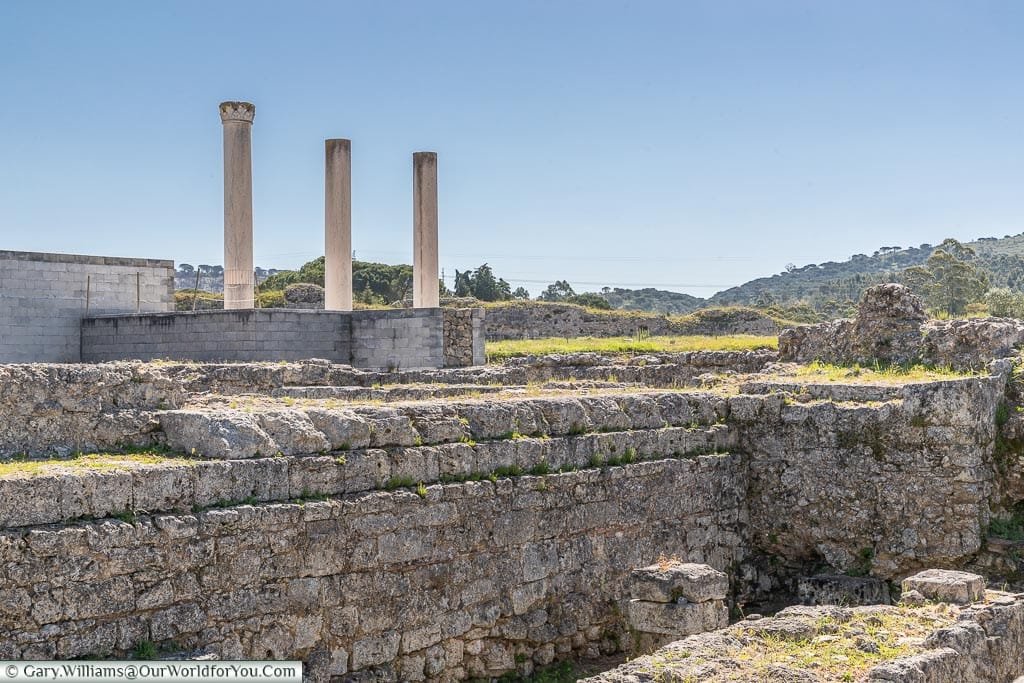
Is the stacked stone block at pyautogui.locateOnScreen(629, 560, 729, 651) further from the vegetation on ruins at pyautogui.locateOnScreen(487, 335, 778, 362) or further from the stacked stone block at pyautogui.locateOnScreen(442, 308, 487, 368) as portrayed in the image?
the vegetation on ruins at pyautogui.locateOnScreen(487, 335, 778, 362)

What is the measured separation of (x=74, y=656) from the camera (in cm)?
719

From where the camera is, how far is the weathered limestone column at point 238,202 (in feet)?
83.2

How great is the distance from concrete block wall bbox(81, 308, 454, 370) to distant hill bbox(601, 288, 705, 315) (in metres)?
95.9

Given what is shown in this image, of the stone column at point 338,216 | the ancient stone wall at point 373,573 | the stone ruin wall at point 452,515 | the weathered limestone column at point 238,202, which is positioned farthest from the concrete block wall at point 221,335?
the ancient stone wall at point 373,573

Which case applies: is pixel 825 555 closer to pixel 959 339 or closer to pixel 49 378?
pixel 959 339

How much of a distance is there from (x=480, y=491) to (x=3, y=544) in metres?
4.12

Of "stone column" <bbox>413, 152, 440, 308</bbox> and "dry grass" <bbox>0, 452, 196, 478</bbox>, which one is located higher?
"stone column" <bbox>413, 152, 440, 308</bbox>

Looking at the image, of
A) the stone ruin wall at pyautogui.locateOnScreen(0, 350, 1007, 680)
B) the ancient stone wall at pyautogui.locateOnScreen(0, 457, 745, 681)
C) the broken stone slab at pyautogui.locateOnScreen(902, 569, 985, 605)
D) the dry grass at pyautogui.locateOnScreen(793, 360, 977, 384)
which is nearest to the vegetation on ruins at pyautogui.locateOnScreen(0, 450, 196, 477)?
the stone ruin wall at pyautogui.locateOnScreen(0, 350, 1007, 680)

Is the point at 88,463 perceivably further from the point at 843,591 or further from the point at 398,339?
the point at 398,339

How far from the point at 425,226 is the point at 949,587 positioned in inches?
750

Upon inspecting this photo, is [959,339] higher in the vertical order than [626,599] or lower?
higher

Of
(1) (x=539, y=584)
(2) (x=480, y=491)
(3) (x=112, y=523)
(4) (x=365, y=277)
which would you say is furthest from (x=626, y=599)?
(4) (x=365, y=277)

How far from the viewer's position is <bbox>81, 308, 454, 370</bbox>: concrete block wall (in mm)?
20641

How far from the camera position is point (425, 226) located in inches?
1087
